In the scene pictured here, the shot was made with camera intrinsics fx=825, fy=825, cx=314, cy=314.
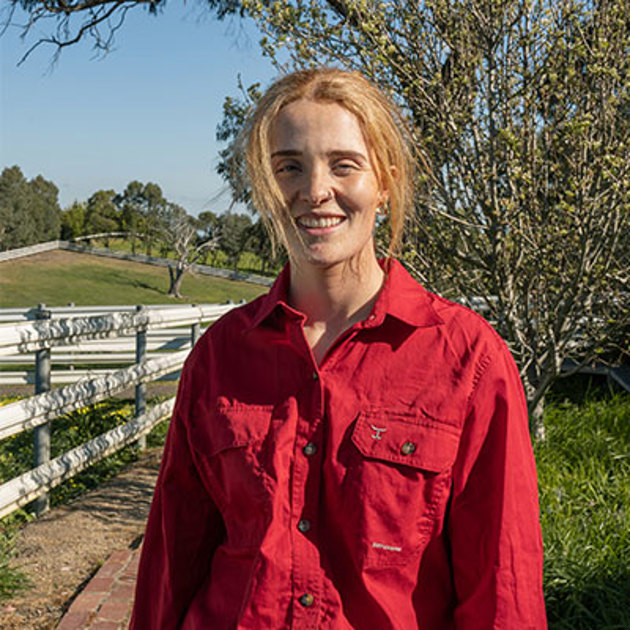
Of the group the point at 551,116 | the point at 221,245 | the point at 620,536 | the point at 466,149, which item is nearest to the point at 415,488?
the point at 620,536

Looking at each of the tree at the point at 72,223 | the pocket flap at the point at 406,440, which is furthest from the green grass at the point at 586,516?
the tree at the point at 72,223

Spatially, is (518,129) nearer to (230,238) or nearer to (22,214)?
(230,238)

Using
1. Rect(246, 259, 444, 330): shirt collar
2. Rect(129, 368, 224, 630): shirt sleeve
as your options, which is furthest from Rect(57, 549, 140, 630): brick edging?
Rect(246, 259, 444, 330): shirt collar

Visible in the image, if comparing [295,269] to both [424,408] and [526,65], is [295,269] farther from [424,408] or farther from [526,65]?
[526,65]

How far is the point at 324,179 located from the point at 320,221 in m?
0.09

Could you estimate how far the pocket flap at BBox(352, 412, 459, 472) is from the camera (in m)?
1.64

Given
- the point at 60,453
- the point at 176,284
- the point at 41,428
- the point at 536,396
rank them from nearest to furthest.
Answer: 1. the point at 41,428
2. the point at 536,396
3. the point at 60,453
4. the point at 176,284

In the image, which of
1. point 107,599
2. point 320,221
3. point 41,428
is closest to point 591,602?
point 107,599

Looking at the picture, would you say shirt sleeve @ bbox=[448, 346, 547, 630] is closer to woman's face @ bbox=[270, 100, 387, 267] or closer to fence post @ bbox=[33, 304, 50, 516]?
woman's face @ bbox=[270, 100, 387, 267]

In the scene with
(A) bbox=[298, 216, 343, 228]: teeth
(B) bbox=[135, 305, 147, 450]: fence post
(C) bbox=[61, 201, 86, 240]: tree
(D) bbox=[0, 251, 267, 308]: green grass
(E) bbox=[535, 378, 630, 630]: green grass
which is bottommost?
(D) bbox=[0, 251, 267, 308]: green grass

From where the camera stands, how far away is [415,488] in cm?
166

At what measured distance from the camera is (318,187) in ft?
5.90

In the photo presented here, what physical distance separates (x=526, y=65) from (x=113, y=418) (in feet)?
16.0

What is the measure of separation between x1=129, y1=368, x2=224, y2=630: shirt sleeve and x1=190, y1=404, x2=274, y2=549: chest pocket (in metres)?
0.07
